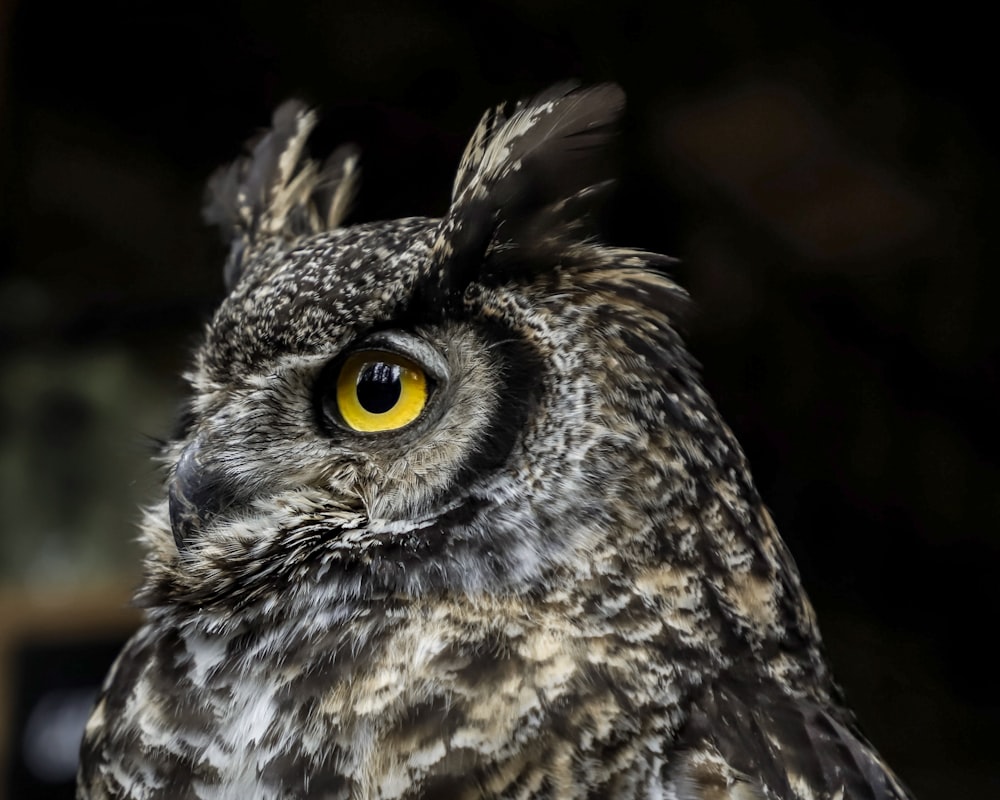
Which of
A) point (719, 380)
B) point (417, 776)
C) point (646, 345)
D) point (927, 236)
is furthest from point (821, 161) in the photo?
point (417, 776)

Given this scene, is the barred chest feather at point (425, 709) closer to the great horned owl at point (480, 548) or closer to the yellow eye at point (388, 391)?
the great horned owl at point (480, 548)

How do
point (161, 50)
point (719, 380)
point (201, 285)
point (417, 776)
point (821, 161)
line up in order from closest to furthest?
point (417, 776)
point (821, 161)
point (161, 50)
point (719, 380)
point (201, 285)

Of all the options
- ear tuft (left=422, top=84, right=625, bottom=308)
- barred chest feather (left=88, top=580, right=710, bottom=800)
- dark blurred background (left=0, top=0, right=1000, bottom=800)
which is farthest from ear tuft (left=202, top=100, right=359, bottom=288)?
dark blurred background (left=0, top=0, right=1000, bottom=800)

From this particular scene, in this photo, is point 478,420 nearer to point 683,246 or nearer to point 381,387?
point 381,387

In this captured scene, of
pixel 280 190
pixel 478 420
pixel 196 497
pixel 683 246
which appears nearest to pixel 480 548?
pixel 478 420

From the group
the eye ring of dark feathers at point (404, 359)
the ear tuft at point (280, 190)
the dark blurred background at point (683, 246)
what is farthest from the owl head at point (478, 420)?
the dark blurred background at point (683, 246)

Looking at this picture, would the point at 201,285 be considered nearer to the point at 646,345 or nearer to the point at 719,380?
the point at 719,380

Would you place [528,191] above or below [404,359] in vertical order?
above
